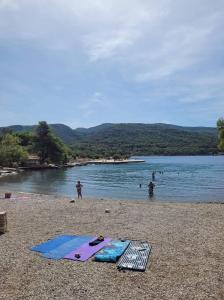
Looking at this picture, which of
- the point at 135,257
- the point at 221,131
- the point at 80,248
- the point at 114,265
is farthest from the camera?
the point at 221,131

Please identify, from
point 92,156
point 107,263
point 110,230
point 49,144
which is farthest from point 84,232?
point 92,156

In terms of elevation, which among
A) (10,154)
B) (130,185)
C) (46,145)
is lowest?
(130,185)

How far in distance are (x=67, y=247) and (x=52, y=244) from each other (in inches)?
30.4

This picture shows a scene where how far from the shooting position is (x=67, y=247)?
14.0 m

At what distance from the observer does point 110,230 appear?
17.0 metres

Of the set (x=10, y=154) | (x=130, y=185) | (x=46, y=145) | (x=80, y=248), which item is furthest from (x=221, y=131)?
(x=46, y=145)

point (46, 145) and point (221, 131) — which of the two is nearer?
point (221, 131)

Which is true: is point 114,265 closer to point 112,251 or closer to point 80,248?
point 112,251

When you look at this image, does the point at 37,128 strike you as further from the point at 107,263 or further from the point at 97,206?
the point at 107,263

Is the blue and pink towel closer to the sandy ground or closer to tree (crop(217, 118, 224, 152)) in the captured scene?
the sandy ground

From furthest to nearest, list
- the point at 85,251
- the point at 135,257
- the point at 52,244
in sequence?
1. the point at 52,244
2. the point at 85,251
3. the point at 135,257

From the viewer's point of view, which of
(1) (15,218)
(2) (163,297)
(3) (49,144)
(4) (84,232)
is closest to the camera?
(2) (163,297)

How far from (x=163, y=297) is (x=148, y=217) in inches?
451

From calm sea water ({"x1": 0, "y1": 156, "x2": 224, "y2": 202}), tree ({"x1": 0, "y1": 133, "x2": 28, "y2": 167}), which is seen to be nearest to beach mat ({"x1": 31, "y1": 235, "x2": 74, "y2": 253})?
calm sea water ({"x1": 0, "y1": 156, "x2": 224, "y2": 202})
